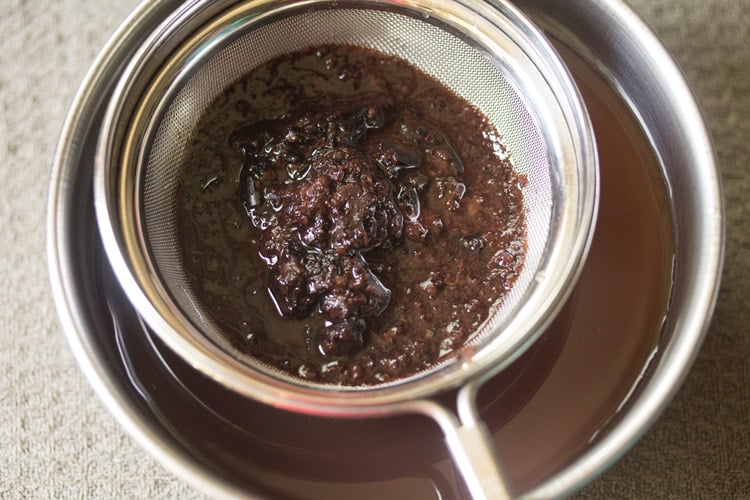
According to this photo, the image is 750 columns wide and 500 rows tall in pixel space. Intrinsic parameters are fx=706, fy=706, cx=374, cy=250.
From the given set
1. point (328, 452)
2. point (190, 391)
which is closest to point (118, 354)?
point (190, 391)

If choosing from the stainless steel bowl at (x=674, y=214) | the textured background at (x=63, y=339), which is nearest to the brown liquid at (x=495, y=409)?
the stainless steel bowl at (x=674, y=214)

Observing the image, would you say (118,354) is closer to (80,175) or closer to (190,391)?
(190,391)

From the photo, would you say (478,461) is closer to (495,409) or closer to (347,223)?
(495,409)

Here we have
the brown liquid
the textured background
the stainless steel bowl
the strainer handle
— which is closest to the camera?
the strainer handle

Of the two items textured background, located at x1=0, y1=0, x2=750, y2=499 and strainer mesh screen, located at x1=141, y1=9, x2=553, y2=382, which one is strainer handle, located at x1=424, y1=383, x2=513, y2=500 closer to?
strainer mesh screen, located at x1=141, y1=9, x2=553, y2=382

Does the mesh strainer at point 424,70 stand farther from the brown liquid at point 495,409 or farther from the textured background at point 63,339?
the textured background at point 63,339

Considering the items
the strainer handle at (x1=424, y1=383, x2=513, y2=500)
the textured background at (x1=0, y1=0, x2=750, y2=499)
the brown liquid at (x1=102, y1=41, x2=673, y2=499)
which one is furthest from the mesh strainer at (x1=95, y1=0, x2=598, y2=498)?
the textured background at (x1=0, y1=0, x2=750, y2=499)
